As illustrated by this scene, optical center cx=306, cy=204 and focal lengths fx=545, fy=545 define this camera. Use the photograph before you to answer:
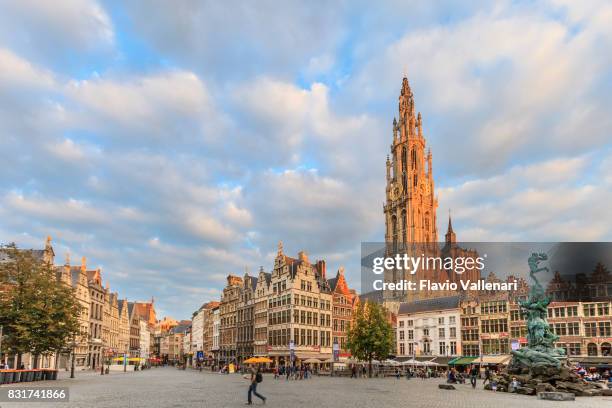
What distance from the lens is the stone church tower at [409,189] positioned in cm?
14638

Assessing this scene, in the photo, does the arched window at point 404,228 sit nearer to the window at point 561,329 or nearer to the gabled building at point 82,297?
the window at point 561,329

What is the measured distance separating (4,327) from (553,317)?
203 ft

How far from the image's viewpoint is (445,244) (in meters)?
159

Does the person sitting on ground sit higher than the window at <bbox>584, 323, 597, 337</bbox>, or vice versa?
the window at <bbox>584, 323, 597, 337</bbox>

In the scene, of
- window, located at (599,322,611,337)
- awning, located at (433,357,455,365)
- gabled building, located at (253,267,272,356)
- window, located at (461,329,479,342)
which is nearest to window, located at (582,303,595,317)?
window, located at (599,322,611,337)

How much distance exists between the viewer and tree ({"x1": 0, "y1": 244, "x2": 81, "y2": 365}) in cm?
4169

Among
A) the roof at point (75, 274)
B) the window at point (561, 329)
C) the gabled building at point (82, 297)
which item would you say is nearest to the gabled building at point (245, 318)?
the gabled building at point (82, 297)

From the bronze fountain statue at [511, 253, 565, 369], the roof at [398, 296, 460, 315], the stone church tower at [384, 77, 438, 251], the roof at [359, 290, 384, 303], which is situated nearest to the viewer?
the bronze fountain statue at [511, 253, 565, 369]

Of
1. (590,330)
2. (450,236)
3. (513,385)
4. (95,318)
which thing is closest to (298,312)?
(95,318)

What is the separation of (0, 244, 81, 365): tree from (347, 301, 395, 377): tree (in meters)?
32.3

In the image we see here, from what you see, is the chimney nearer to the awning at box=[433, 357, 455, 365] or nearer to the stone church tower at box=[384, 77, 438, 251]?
the awning at box=[433, 357, 455, 365]

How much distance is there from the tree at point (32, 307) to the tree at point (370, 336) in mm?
32269

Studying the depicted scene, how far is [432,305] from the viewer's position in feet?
295

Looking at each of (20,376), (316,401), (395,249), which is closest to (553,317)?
(316,401)
